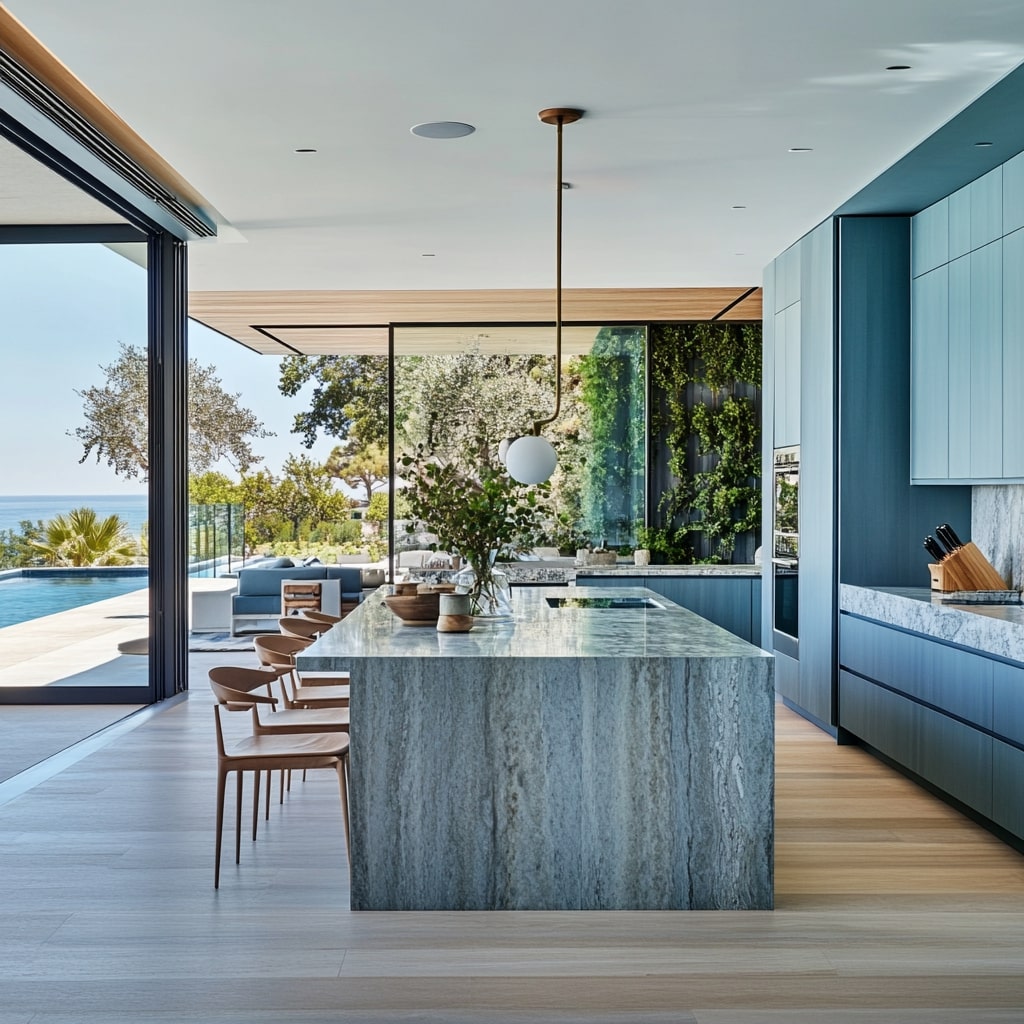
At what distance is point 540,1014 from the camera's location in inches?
108

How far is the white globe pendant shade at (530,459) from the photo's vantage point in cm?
472

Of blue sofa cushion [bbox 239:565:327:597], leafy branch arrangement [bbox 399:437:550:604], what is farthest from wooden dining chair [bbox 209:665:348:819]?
blue sofa cushion [bbox 239:565:327:597]

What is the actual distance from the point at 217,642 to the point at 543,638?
6.60 metres

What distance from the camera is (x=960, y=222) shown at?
520 cm

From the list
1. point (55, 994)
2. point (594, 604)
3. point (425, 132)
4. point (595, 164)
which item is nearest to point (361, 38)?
point (425, 132)

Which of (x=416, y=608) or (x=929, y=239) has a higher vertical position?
(x=929, y=239)

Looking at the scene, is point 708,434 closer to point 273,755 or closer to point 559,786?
point 559,786

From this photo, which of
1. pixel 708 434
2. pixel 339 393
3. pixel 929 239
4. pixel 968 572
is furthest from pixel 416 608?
pixel 339 393

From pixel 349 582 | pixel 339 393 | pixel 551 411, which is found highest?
pixel 339 393

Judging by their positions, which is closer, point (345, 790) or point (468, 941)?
point (468, 941)

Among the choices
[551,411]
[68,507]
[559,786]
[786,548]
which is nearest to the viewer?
[559,786]

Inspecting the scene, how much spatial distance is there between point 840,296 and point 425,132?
2.49 metres

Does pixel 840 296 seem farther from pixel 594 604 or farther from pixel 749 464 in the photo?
pixel 749 464

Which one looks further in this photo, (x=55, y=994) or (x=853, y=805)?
(x=853, y=805)
